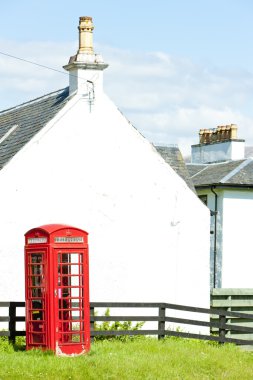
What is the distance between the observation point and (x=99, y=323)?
23016 millimetres

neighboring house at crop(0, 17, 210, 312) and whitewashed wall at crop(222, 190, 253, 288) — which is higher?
neighboring house at crop(0, 17, 210, 312)

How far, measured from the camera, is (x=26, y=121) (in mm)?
25922

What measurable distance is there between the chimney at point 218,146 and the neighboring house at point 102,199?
16.8 meters

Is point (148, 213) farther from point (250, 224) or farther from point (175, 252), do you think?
point (250, 224)

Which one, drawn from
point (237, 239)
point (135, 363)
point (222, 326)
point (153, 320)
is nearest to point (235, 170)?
point (237, 239)

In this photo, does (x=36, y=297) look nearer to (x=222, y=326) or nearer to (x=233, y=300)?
(x=222, y=326)

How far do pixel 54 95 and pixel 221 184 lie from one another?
11766 millimetres

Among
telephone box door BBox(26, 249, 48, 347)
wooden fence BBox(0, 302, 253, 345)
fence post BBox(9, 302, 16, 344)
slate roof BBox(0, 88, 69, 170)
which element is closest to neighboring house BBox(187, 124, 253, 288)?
slate roof BBox(0, 88, 69, 170)

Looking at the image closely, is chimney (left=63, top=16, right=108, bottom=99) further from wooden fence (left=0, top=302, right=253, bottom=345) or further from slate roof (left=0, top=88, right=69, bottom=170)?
wooden fence (left=0, top=302, right=253, bottom=345)

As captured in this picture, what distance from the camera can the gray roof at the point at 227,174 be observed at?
3659cm

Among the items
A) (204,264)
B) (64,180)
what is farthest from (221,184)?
(64,180)

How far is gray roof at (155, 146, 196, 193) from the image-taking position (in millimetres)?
26453

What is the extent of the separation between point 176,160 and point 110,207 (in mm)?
4916

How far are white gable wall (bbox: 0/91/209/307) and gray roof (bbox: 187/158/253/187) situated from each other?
11779 millimetres
